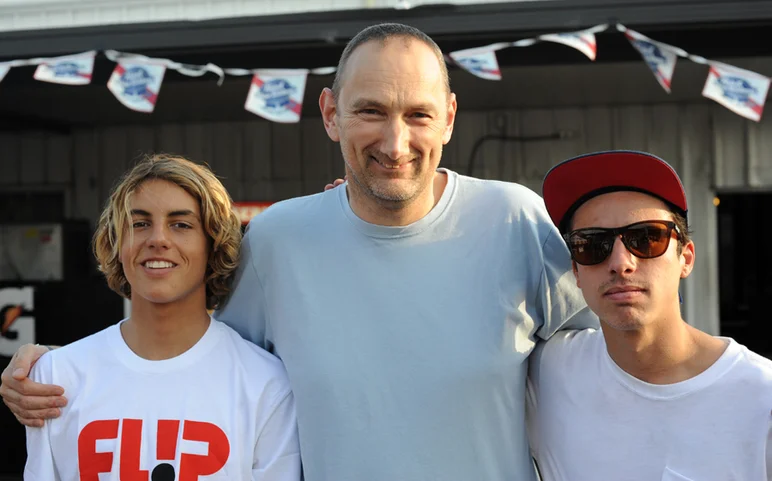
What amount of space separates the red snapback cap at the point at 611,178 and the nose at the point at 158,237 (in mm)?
1106

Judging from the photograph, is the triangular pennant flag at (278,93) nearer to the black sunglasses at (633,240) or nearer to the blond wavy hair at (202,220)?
the blond wavy hair at (202,220)

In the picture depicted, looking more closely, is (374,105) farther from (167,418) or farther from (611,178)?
(167,418)

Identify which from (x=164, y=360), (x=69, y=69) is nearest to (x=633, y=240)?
(x=164, y=360)

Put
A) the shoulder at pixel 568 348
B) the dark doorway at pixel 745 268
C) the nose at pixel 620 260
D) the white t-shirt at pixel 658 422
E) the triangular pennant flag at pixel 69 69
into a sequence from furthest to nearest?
the dark doorway at pixel 745 268, the triangular pennant flag at pixel 69 69, the shoulder at pixel 568 348, the nose at pixel 620 260, the white t-shirt at pixel 658 422

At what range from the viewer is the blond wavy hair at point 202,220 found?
228 centimetres

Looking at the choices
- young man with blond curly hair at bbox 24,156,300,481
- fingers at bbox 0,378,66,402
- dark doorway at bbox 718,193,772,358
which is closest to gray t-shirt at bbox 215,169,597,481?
young man with blond curly hair at bbox 24,156,300,481

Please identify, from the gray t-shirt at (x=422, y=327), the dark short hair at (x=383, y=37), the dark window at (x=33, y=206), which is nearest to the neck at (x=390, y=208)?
the gray t-shirt at (x=422, y=327)

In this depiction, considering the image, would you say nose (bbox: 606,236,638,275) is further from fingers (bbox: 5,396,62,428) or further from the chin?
fingers (bbox: 5,396,62,428)

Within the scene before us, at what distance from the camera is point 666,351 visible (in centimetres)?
193

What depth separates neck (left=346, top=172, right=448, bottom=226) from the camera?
7.02ft

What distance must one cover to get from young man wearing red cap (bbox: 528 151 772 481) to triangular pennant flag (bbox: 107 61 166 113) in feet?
12.6

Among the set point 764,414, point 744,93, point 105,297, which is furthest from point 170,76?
point 764,414

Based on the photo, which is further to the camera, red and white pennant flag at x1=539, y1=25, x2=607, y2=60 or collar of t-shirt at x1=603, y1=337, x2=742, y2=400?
red and white pennant flag at x1=539, y1=25, x2=607, y2=60

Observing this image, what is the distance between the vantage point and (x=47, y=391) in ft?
7.04
